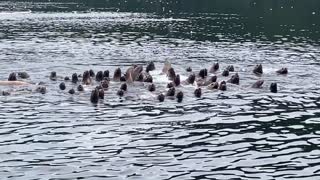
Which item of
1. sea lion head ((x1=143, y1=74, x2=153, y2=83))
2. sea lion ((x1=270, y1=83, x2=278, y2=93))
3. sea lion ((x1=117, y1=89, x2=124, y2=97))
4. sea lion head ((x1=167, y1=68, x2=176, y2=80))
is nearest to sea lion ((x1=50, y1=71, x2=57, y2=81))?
sea lion head ((x1=143, y1=74, x2=153, y2=83))

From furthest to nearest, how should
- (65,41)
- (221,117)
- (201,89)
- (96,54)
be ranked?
(65,41)
(96,54)
(201,89)
(221,117)

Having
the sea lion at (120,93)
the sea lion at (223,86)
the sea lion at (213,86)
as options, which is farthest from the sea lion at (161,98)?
the sea lion at (223,86)

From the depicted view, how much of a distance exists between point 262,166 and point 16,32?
81.1 metres

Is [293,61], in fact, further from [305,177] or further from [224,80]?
[305,177]

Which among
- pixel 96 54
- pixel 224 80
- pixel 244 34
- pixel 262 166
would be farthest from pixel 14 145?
pixel 244 34

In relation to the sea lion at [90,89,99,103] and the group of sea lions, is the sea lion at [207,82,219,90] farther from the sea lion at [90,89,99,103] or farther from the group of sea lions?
the sea lion at [90,89,99,103]


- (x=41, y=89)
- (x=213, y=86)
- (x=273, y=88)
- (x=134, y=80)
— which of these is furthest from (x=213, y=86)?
(x=41, y=89)

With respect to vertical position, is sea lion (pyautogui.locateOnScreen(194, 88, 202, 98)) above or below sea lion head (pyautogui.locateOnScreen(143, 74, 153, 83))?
below

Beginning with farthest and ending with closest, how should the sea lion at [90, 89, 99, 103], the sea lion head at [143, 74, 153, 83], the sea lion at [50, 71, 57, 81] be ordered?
the sea lion at [50, 71, 57, 81], the sea lion head at [143, 74, 153, 83], the sea lion at [90, 89, 99, 103]

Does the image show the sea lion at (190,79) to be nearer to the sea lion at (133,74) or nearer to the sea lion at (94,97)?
the sea lion at (133,74)

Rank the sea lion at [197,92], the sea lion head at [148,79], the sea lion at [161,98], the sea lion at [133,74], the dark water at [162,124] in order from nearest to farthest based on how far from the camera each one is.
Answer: the dark water at [162,124]
the sea lion at [161,98]
the sea lion at [197,92]
the sea lion head at [148,79]
the sea lion at [133,74]

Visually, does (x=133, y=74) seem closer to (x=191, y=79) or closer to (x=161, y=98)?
(x=191, y=79)

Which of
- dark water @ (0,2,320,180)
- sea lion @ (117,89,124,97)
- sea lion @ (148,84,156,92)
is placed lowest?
dark water @ (0,2,320,180)

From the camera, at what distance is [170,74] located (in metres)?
50.9
